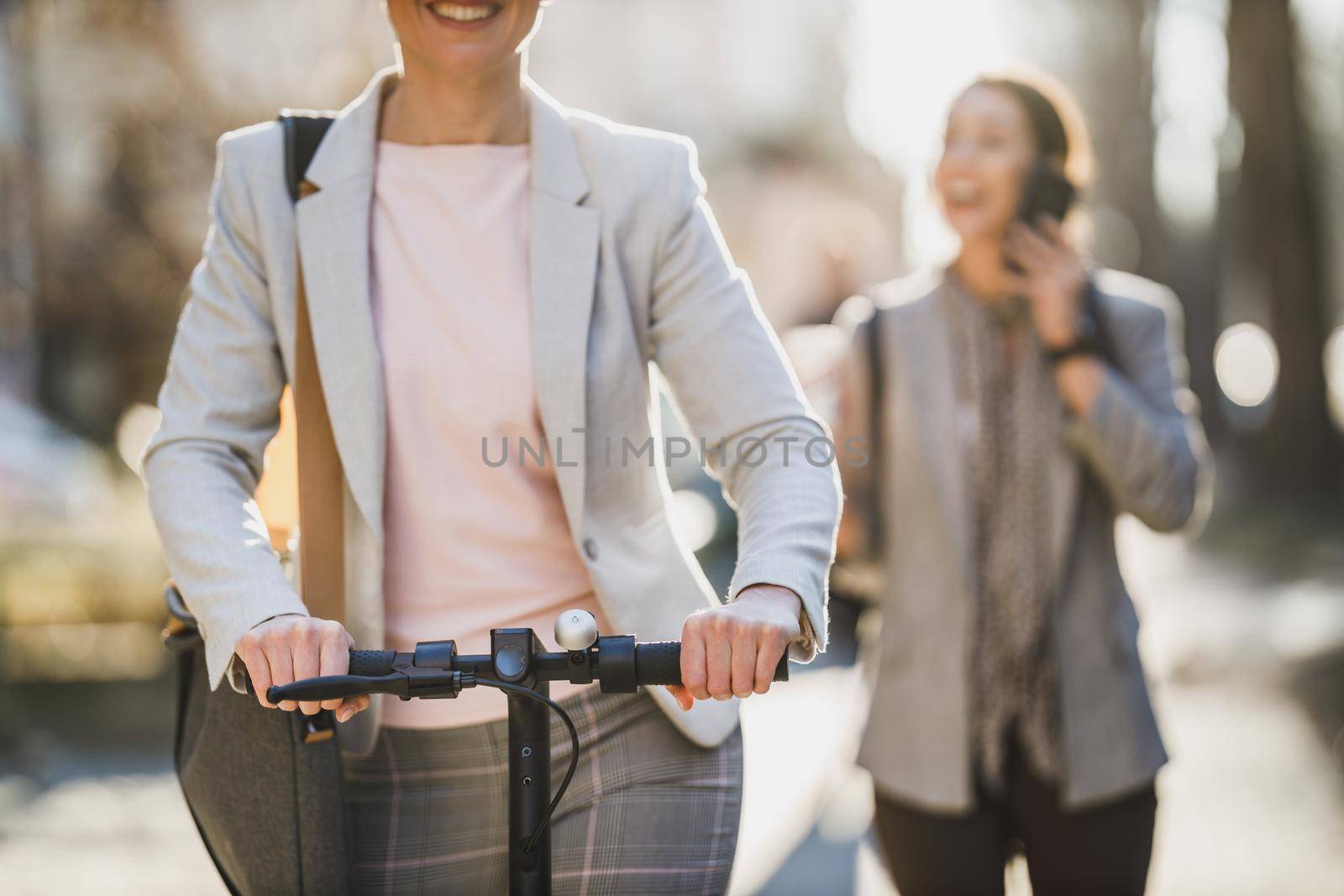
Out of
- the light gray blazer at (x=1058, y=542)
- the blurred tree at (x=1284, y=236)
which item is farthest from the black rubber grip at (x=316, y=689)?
the blurred tree at (x=1284, y=236)

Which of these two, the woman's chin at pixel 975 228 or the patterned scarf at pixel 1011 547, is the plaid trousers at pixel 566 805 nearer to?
the patterned scarf at pixel 1011 547

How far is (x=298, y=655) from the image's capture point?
215cm

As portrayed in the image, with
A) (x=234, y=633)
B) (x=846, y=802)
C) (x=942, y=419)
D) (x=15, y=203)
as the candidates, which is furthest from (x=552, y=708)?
(x=15, y=203)

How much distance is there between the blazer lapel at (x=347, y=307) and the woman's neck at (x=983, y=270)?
6.65ft

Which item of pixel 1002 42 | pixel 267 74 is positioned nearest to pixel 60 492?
pixel 267 74

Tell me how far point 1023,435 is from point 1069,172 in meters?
0.77

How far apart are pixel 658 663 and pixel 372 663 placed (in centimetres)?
36

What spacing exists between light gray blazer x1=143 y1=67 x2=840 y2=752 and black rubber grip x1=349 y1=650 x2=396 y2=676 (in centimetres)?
27

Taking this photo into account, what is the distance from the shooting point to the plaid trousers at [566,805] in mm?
2512

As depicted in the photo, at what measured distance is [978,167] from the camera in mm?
4211

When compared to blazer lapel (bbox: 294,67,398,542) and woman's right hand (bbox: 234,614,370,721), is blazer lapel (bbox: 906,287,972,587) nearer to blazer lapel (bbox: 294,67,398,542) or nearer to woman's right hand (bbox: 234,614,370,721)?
blazer lapel (bbox: 294,67,398,542)

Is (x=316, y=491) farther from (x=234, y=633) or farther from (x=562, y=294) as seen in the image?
(x=562, y=294)

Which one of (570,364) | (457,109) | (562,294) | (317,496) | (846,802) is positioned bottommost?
(846,802)

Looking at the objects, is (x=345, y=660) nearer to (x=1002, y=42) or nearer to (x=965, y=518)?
(x=965, y=518)
